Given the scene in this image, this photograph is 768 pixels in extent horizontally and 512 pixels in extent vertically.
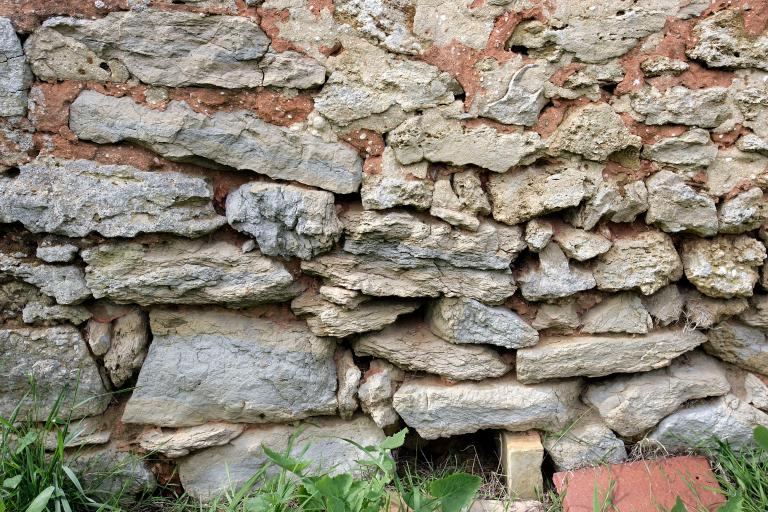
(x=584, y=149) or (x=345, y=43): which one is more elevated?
(x=345, y=43)

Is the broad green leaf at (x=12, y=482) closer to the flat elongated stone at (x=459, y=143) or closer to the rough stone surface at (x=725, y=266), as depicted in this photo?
the flat elongated stone at (x=459, y=143)

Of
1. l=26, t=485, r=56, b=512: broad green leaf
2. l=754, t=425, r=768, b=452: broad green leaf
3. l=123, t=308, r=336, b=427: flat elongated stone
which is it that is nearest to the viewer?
l=26, t=485, r=56, b=512: broad green leaf

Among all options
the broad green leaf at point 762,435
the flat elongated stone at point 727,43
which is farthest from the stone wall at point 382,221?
the broad green leaf at point 762,435

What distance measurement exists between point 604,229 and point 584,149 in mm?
286

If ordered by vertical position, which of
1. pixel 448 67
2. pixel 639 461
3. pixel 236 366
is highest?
pixel 448 67

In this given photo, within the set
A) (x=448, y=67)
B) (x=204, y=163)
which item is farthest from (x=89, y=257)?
(x=448, y=67)

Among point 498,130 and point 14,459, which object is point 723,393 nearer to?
point 498,130

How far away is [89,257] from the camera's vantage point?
1.87 meters

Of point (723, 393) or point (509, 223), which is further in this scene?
point (723, 393)

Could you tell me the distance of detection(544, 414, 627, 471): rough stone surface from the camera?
2.04 meters

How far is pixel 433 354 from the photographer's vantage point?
2.02 metres

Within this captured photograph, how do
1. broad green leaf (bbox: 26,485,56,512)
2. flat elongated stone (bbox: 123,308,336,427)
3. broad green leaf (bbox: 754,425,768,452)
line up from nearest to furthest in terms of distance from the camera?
1. broad green leaf (bbox: 26,485,56,512)
2. broad green leaf (bbox: 754,425,768,452)
3. flat elongated stone (bbox: 123,308,336,427)

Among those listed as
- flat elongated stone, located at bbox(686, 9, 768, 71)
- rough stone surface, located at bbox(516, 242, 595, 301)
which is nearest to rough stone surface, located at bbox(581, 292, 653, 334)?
rough stone surface, located at bbox(516, 242, 595, 301)

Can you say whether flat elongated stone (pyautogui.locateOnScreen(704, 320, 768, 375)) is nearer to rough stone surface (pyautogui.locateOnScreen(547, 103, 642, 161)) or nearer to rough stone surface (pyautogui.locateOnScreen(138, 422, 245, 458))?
rough stone surface (pyautogui.locateOnScreen(547, 103, 642, 161))
